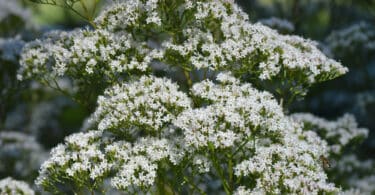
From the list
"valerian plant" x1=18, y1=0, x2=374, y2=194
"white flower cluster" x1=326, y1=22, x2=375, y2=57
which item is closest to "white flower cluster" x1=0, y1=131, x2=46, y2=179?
"valerian plant" x1=18, y1=0, x2=374, y2=194

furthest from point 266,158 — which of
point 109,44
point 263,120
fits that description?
point 109,44

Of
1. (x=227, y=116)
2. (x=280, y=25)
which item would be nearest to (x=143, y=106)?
(x=227, y=116)

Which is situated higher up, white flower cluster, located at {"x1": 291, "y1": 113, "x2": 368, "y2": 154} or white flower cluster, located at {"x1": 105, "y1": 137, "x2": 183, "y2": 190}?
white flower cluster, located at {"x1": 291, "y1": 113, "x2": 368, "y2": 154}

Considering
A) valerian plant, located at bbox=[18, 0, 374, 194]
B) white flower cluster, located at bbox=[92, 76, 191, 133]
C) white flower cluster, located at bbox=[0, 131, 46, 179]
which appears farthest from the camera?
white flower cluster, located at bbox=[0, 131, 46, 179]

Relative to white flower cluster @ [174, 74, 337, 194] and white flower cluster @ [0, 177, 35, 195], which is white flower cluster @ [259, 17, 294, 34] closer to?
white flower cluster @ [174, 74, 337, 194]

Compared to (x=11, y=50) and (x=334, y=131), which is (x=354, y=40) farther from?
(x=11, y=50)
